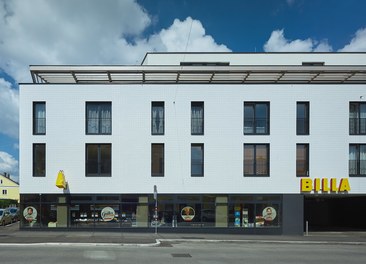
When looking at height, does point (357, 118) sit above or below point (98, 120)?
above

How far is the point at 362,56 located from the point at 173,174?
20.6m

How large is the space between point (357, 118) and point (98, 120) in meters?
16.2

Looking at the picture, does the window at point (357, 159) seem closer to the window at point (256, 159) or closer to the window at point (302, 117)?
the window at point (302, 117)

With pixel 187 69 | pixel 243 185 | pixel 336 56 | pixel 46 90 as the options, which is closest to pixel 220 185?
pixel 243 185

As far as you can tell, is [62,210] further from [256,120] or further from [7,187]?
[7,187]

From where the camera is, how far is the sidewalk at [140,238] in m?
17.4

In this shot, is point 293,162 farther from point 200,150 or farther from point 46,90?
point 46,90

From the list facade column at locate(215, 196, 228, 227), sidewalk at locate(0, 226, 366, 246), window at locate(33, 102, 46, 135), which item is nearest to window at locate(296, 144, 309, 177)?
sidewalk at locate(0, 226, 366, 246)

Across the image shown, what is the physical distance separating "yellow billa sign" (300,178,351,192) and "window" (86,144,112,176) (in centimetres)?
1188

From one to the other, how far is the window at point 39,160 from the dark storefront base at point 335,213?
1934cm

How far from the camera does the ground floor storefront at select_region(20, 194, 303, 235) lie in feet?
72.5

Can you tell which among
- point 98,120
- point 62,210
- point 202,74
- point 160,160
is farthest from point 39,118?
point 202,74

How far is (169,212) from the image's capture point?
2244cm

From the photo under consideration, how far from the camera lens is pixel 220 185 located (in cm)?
2244
